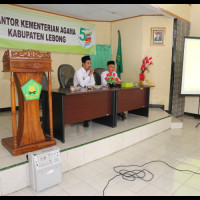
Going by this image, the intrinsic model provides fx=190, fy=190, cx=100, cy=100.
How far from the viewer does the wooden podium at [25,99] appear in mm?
1733

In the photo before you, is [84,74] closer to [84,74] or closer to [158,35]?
[84,74]

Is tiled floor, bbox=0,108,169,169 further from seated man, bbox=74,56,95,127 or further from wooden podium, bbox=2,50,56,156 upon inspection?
seated man, bbox=74,56,95,127

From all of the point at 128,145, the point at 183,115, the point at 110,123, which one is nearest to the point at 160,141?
the point at 128,145

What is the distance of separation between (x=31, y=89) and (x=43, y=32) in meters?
Answer: 2.47

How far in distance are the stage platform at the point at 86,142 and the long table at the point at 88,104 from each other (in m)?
0.20

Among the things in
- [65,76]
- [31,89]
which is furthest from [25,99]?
[65,76]

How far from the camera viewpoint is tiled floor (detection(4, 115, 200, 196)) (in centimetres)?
167

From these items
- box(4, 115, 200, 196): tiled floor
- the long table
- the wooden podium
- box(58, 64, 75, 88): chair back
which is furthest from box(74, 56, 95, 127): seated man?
the wooden podium

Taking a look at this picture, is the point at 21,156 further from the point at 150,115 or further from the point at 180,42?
the point at 180,42

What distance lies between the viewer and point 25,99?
6.01 feet

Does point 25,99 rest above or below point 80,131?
above

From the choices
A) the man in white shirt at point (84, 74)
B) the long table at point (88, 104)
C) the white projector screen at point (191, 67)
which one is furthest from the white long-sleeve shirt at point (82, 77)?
the white projector screen at point (191, 67)

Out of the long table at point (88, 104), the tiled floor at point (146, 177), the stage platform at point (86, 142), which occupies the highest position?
the long table at point (88, 104)

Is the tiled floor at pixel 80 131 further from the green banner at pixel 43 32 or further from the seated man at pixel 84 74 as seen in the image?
the green banner at pixel 43 32
